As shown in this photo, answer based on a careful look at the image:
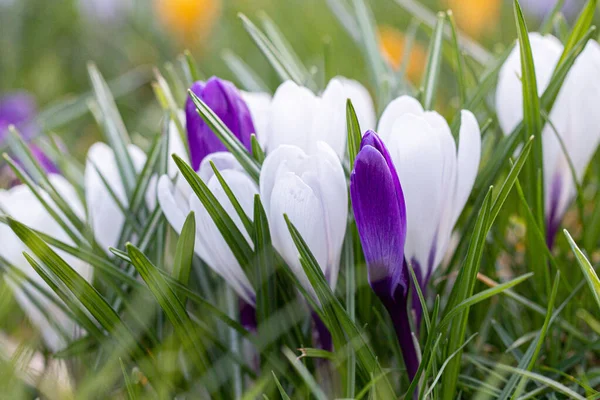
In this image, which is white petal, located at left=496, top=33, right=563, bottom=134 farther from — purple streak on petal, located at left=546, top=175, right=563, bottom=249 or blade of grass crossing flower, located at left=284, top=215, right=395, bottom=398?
blade of grass crossing flower, located at left=284, top=215, right=395, bottom=398

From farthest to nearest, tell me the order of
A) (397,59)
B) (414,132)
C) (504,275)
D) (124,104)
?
(397,59)
(124,104)
(504,275)
(414,132)

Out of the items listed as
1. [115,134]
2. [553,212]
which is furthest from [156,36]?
[553,212]

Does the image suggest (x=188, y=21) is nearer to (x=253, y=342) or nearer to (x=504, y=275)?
(x=504, y=275)

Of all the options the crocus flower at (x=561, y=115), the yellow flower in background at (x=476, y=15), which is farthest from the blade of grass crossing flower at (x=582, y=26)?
the yellow flower in background at (x=476, y=15)

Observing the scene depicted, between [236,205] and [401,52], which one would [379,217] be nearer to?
[236,205]

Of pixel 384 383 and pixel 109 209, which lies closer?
pixel 384 383

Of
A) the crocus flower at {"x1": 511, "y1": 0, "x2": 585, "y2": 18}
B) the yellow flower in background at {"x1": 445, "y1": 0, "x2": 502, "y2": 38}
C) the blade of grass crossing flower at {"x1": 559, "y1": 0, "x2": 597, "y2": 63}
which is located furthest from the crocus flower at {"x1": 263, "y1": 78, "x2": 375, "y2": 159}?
the crocus flower at {"x1": 511, "y1": 0, "x2": 585, "y2": 18}

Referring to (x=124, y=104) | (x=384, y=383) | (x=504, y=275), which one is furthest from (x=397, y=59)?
(x=384, y=383)

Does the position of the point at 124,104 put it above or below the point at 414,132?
below
